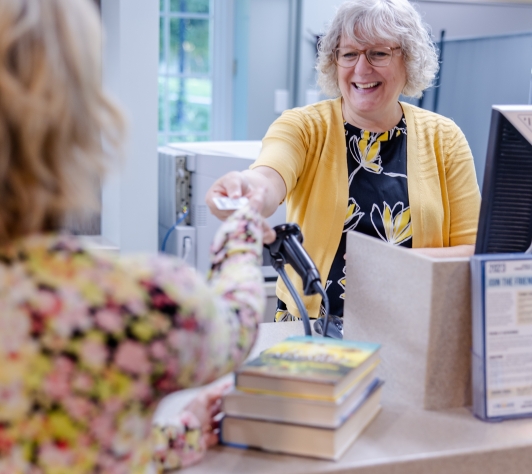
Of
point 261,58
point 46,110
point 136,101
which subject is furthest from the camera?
point 261,58

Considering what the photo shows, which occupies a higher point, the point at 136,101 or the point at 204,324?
the point at 136,101

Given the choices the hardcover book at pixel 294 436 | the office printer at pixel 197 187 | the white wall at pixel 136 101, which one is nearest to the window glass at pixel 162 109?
the white wall at pixel 136 101

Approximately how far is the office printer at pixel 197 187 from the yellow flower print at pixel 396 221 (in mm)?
784

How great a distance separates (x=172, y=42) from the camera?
4277 mm

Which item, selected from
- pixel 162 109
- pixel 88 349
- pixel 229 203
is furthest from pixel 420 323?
pixel 162 109

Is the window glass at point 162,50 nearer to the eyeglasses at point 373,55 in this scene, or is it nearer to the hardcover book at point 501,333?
the eyeglasses at point 373,55

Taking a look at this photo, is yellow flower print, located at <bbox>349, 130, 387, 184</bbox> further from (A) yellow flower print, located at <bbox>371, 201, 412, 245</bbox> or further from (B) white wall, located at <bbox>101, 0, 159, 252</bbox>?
(B) white wall, located at <bbox>101, 0, 159, 252</bbox>

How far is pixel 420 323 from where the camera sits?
106 centimetres

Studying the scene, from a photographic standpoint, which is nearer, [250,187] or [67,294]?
[67,294]

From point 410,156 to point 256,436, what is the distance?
103cm

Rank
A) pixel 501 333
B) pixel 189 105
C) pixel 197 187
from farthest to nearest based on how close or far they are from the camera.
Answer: pixel 189 105
pixel 197 187
pixel 501 333

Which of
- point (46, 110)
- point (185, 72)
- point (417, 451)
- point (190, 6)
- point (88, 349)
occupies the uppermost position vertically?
point (190, 6)

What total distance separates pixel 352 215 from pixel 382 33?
1.51 ft

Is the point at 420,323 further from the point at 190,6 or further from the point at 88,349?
the point at 190,6
